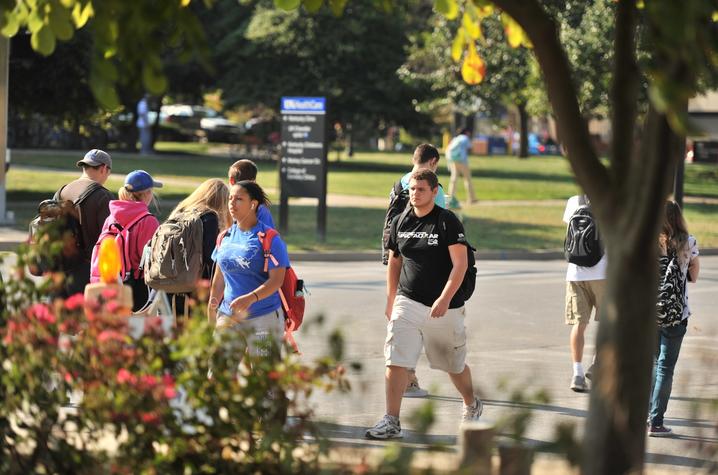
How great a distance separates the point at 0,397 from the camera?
525 cm

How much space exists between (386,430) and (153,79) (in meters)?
4.06

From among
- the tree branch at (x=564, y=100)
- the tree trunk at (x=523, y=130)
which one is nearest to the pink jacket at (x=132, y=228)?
the tree branch at (x=564, y=100)

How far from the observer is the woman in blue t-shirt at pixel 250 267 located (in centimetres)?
826

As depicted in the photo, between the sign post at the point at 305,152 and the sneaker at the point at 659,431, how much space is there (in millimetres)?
13645

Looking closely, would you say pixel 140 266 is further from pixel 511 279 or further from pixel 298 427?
pixel 511 279

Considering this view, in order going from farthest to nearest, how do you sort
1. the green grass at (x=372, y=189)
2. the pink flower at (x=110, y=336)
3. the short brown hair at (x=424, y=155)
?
1. the green grass at (x=372, y=189)
2. the short brown hair at (x=424, y=155)
3. the pink flower at (x=110, y=336)

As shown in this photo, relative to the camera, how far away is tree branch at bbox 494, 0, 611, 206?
4.62m

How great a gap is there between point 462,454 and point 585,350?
7685 millimetres

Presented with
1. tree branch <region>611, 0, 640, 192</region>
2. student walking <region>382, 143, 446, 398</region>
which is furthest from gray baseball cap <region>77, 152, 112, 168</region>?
tree branch <region>611, 0, 640, 192</region>

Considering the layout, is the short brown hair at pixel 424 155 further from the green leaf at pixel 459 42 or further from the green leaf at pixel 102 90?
the green leaf at pixel 102 90

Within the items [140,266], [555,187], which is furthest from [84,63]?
[140,266]

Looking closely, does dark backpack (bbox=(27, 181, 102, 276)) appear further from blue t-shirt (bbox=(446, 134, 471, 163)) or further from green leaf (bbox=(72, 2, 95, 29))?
blue t-shirt (bbox=(446, 134, 471, 163))

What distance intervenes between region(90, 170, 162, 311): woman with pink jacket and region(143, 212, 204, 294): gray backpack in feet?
0.90

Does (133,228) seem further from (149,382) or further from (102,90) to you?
(149,382)
